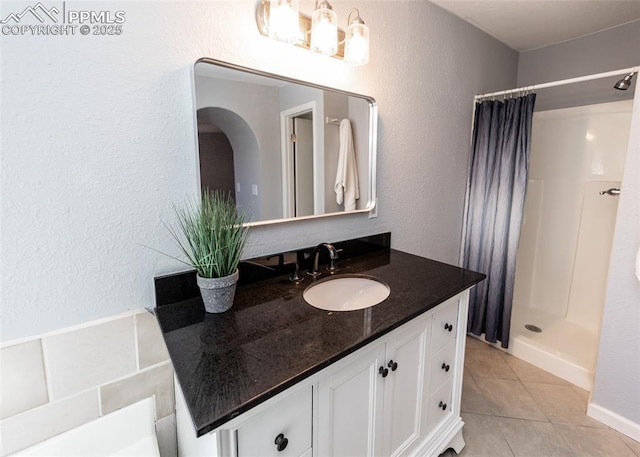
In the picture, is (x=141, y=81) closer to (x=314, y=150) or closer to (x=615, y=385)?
(x=314, y=150)

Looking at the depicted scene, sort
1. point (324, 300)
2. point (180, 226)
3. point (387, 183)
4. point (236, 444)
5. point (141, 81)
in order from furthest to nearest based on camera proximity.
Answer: point (387, 183) < point (324, 300) < point (180, 226) < point (141, 81) < point (236, 444)

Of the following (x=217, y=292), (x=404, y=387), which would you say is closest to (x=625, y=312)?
(x=404, y=387)

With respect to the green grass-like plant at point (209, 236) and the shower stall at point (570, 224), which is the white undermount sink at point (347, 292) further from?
the shower stall at point (570, 224)

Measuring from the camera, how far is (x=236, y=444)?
68cm

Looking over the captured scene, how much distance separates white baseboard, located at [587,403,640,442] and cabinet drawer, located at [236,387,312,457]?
168 cm

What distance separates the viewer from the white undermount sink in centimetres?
124

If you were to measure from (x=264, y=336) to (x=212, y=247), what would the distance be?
300 millimetres

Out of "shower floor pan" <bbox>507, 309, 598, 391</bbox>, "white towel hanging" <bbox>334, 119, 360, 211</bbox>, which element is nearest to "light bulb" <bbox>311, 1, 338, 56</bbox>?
"white towel hanging" <bbox>334, 119, 360, 211</bbox>

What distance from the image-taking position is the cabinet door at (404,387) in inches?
40.9

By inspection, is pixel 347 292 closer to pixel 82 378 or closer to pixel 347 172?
pixel 347 172

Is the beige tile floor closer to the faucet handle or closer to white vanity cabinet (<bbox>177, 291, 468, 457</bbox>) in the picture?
white vanity cabinet (<bbox>177, 291, 468, 457</bbox>)

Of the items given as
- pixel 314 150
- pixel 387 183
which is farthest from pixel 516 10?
pixel 314 150

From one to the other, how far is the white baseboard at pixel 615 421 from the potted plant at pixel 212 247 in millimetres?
A: 1929

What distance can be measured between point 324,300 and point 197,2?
1.11 meters
